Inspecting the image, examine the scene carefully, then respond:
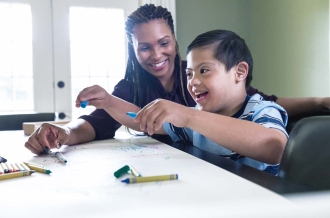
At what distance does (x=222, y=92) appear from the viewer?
0.97 metres

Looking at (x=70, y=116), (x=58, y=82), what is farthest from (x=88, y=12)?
(x=70, y=116)

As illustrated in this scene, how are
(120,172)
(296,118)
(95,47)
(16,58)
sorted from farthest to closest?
(95,47), (16,58), (296,118), (120,172)

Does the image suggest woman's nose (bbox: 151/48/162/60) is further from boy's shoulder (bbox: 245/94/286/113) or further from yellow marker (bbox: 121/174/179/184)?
yellow marker (bbox: 121/174/179/184)

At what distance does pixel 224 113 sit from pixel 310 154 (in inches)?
16.0

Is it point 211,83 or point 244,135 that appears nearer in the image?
point 244,135

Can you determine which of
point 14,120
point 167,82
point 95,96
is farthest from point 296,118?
point 14,120

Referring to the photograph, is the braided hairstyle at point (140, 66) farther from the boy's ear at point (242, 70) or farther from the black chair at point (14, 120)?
the black chair at point (14, 120)

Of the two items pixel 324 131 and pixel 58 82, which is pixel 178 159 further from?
pixel 58 82

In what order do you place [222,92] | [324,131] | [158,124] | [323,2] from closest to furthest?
[324,131] < [158,124] < [222,92] < [323,2]

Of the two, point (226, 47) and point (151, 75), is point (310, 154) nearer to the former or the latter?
point (226, 47)

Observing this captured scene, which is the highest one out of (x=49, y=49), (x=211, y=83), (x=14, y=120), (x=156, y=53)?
(x=49, y=49)

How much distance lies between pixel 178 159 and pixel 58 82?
2.44 meters

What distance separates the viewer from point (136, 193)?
0.47 m

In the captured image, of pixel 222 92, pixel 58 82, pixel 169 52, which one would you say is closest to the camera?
pixel 222 92
